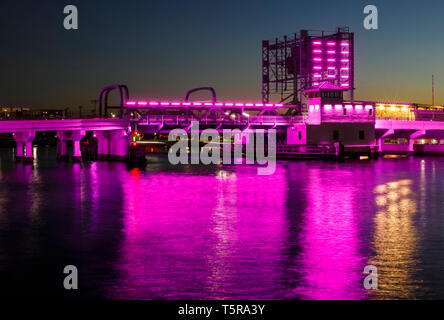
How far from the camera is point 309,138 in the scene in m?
110

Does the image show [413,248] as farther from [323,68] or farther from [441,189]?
[323,68]

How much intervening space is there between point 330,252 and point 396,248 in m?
2.91

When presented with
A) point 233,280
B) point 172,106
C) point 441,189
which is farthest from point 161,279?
point 172,106

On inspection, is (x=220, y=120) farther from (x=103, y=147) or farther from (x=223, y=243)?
(x=223, y=243)

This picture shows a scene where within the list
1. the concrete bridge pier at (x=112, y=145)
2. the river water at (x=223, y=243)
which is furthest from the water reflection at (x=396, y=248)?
the concrete bridge pier at (x=112, y=145)

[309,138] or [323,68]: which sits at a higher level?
[323,68]

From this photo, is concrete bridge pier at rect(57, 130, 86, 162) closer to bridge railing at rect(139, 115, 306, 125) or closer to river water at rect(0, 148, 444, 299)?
bridge railing at rect(139, 115, 306, 125)

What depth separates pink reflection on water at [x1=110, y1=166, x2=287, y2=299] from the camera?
654 inches

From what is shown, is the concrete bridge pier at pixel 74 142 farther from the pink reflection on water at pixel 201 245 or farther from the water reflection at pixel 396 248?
the water reflection at pixel 396 248

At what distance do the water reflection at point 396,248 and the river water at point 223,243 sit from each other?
0.18 feet

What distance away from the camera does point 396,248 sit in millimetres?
22406

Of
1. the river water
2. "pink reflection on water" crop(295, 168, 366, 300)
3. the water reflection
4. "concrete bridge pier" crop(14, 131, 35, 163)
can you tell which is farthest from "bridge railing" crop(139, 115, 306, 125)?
the water reflection

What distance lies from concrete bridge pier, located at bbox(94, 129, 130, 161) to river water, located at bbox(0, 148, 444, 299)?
167ft

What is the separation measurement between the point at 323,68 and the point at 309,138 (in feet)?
106
